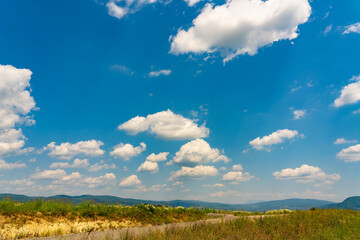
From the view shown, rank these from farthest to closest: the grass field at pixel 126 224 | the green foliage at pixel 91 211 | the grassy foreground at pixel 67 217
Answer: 1. the green foliage at pixel 91 211
2. the grassy foreground at pixel 67 217
3. the grass field at pixel 126 224

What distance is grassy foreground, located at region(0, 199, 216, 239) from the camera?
34.5 ft

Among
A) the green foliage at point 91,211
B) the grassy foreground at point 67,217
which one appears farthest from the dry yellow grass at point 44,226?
the green foliage at point 91,211

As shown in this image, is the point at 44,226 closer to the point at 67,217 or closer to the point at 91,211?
the point at 67,217

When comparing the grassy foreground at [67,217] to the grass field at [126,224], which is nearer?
the grass field at [126,224]

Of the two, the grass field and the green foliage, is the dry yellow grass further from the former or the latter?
the green foliage

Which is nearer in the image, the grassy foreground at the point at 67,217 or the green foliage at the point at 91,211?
the grassy foreground at the point at 67,217

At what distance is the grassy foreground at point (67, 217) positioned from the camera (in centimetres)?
1051

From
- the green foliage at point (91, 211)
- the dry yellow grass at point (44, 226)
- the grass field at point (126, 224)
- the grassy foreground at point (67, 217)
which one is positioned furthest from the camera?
the green foliage at point (91, 211)

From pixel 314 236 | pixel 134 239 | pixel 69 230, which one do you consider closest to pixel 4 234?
pixel 69 230

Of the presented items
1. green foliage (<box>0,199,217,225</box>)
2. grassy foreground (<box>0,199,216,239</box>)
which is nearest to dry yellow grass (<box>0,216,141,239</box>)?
grassy foreground (<box>0,199,216,239</box>)

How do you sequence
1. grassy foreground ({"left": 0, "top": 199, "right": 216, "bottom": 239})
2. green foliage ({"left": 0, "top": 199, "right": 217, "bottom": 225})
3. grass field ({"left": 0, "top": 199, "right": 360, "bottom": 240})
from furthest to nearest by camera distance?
1. green foliage ({"left": 0, "top": 199, "right": 217, "bottom": 225})
2. grassy foreground ({"left": 0, "top": 199, "right": 216, "bottom": 239})
3. grass field ({"left": 0, "top": 199, "right": 360, "bottom": 240})

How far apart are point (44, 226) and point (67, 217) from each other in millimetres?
2105

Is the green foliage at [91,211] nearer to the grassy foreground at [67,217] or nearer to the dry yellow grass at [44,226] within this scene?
the grassy foreground at [67,217]

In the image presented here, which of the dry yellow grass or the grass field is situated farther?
the dry yellow grass
